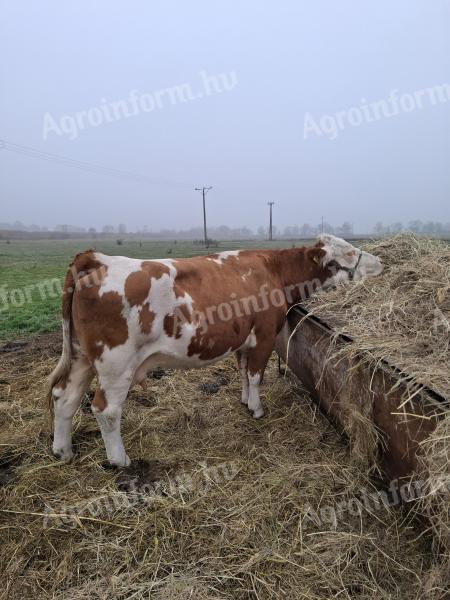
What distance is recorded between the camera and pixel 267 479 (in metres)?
3.23

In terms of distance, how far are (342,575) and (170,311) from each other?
82.9 inches

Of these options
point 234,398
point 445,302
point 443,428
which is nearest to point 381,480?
point 443,428

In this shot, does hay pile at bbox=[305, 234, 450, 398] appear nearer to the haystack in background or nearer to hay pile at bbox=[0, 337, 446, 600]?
the haystack in background

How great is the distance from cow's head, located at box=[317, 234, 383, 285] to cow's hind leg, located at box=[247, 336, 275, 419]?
116cm

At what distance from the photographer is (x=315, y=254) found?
4.60 meters

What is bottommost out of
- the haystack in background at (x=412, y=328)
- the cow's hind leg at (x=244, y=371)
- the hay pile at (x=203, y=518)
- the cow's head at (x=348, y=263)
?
the hay pile at (x=203, y=518)

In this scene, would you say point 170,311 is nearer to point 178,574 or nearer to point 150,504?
point 150,504

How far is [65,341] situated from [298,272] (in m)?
2.55

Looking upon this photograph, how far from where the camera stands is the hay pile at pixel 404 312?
2.73 meters

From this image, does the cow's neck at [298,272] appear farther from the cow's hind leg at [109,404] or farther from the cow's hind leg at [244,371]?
the cow's hind leg at [109,404]

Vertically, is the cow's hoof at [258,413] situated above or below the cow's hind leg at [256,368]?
below

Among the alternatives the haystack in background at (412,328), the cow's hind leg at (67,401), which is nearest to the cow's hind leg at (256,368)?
the haystack in background at (412,328)

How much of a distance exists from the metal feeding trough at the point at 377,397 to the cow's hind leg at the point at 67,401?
6.76 feet

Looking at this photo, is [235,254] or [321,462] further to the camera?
[235,254]
